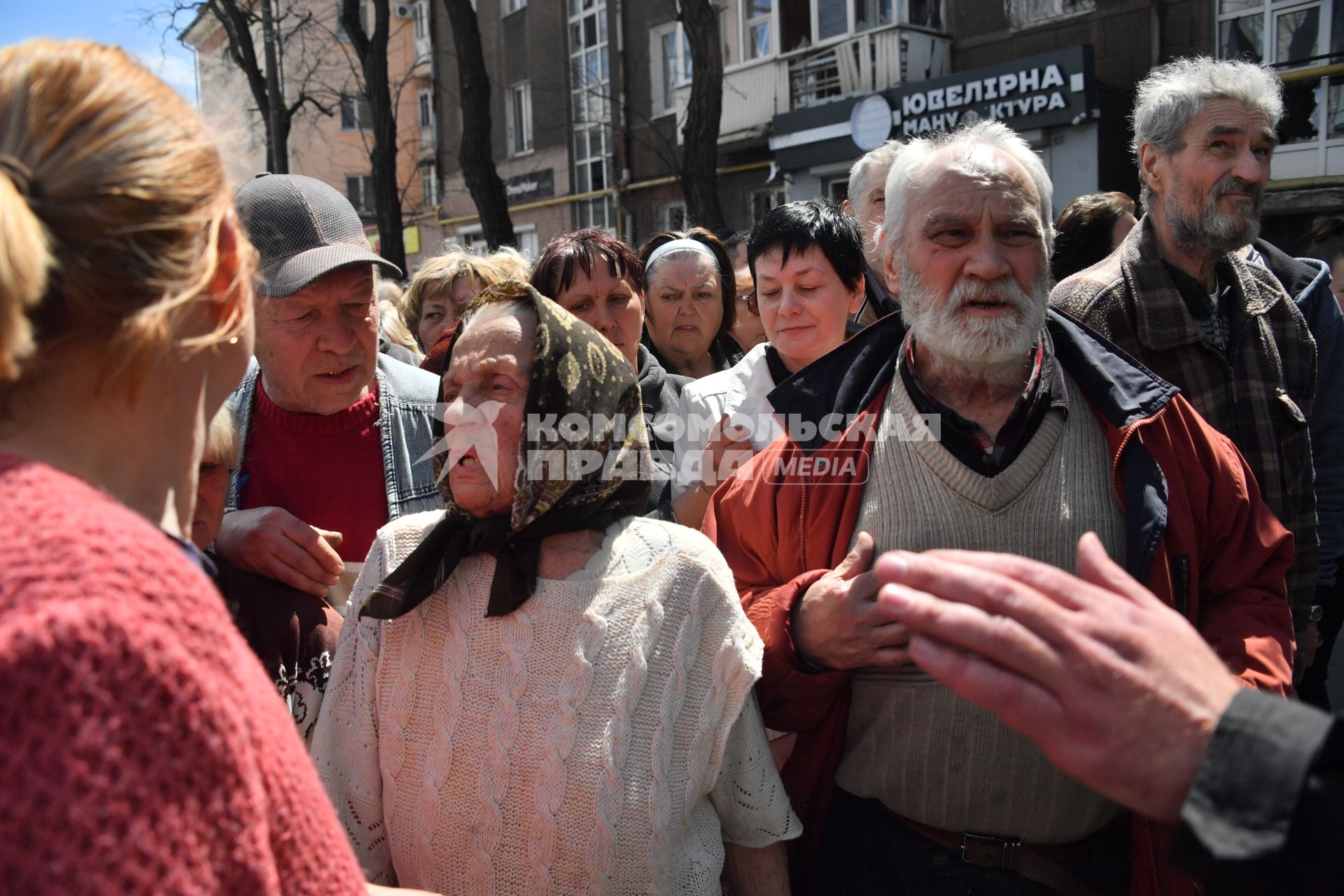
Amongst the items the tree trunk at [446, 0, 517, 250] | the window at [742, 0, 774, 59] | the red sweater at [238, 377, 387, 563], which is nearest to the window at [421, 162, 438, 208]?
the window at [742, 0, 774, 59]

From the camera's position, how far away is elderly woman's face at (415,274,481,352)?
16.3 feet

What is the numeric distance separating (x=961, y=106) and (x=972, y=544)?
13179 mm

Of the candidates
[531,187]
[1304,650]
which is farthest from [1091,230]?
[531,187]

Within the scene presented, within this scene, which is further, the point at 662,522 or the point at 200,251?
the point at 662,522

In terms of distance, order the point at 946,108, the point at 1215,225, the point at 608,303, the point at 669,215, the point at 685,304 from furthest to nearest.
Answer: the point at 669,215 < the point at 946,108 < the point at 685,304 < the point at 608,303 < the point at 1215,225

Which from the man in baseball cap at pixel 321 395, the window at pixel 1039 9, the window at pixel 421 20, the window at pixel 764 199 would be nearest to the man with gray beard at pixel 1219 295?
the man in baseball cap at pixel 321 395

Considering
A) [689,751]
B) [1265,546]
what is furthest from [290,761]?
[1265,546]

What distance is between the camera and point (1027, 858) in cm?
203

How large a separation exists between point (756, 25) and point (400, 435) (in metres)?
17.1

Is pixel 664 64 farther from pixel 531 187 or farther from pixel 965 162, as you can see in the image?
pixel 965 162

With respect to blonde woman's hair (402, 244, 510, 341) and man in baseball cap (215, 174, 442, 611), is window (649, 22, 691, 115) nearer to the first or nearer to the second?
blonde woman's hair (402, 244, 510, 341)

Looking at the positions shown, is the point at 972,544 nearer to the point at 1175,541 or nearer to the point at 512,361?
the point at 1175,541

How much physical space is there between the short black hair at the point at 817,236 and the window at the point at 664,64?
16780mm

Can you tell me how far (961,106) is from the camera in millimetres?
13844
